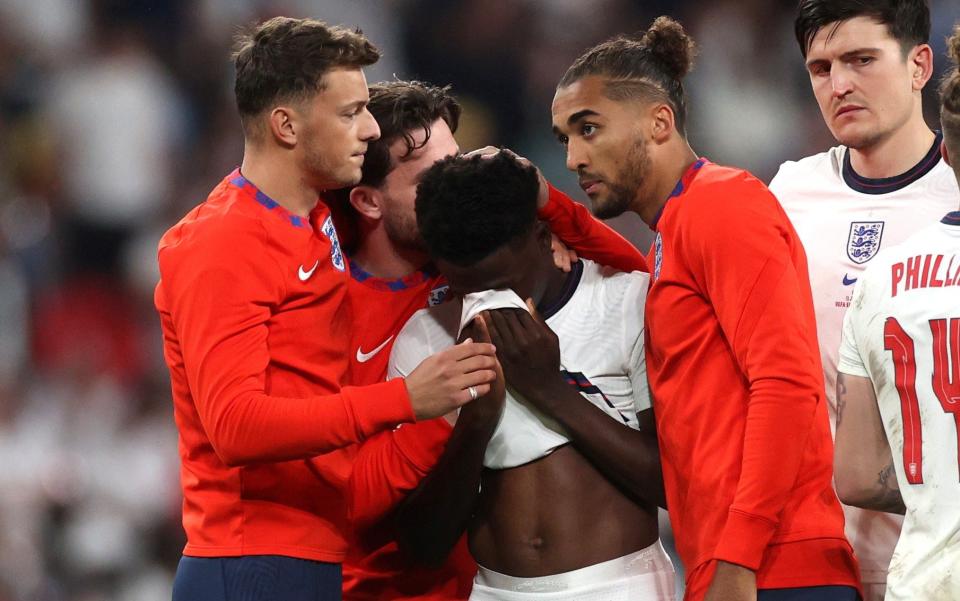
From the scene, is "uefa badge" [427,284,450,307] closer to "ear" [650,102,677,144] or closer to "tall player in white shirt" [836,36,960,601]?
"ear" [650,102,677,144]

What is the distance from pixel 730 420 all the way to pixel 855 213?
2.87ft

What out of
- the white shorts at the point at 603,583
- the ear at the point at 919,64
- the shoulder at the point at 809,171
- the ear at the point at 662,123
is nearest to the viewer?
the white shorts at the point at 603,583

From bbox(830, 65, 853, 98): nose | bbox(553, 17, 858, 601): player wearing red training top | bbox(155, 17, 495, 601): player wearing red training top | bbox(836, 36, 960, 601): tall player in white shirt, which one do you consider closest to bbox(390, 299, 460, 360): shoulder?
bbox(155, 17, 495, 601): player wearing red training top

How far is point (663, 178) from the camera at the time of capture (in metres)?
2.55

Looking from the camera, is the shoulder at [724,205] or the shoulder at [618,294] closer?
the shoulder at [724,205]

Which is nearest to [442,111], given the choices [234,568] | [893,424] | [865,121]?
[865,121]

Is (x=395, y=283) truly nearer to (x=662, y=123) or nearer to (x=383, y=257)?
(x=383, y=257)

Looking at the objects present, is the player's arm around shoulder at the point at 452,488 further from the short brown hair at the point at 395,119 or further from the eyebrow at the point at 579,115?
the short brown hair at the point at 395,119

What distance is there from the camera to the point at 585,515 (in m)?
2.44

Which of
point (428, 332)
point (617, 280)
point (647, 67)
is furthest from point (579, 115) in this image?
point (428, 332)

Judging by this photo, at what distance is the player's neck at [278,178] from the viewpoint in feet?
8.34

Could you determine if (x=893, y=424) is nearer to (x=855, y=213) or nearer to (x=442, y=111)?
(x=855, y=213)

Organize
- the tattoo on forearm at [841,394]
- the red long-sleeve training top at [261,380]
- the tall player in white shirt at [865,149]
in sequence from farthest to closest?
the tall player in white shirt at [865,149] < the red long-sleeve training top at [261,380] < the tattoo on forearm at [841,394]

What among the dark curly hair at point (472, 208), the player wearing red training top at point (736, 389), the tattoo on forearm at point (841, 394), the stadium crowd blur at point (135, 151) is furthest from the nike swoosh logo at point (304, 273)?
→ the stadium crowd blur at point (135, 151)
